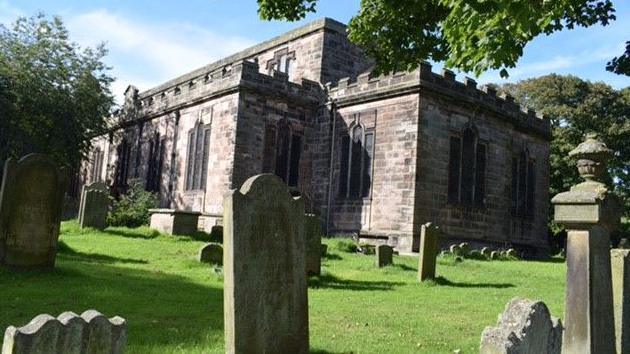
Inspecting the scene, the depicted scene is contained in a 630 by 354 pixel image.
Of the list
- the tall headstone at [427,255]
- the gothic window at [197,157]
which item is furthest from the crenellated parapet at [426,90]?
the tall headstone at [427,255]

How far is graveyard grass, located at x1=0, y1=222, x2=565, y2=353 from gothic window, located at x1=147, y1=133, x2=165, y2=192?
12.0 m

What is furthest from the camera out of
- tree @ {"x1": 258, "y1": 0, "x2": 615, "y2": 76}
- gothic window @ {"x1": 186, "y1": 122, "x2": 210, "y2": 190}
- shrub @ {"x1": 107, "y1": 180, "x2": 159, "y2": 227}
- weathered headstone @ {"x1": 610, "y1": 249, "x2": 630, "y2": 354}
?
gothic window @ {"x1": 186, "y1": 122, "x2": 210, "y2": 190}

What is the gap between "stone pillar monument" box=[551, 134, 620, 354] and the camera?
5172mm

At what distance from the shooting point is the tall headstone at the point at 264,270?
480cm

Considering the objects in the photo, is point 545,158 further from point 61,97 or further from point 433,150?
point 61,97

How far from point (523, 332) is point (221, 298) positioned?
552 cm

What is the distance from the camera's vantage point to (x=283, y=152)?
22.6 meters

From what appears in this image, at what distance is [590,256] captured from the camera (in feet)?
17.1

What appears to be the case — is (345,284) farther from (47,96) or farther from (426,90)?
(47,96)

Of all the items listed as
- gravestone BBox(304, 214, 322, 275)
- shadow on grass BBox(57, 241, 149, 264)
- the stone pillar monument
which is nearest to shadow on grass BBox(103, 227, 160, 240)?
shadow on grass BBox(57, 241, 149, 264)

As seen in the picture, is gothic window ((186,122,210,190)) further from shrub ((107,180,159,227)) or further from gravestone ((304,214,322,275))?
gravestone ((304,214,322,275))

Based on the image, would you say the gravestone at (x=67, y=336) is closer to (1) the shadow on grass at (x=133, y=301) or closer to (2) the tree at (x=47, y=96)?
(1) the shadow on grass at (x=133, y=301)

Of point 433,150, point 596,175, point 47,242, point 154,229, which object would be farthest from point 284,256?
point 433,150

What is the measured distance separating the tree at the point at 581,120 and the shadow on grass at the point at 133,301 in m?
29.8
